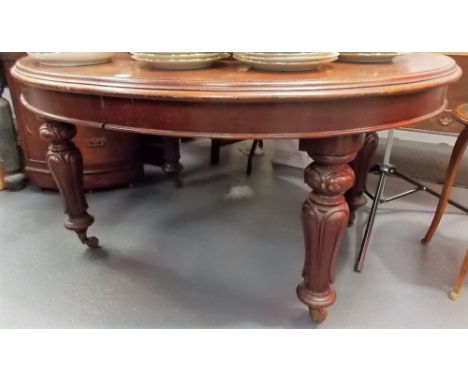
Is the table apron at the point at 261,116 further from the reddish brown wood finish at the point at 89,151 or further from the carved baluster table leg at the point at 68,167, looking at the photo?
the reddish brown wood finish at the point at 89,151

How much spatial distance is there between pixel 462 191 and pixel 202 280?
54.9 inches

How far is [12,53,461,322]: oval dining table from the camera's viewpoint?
664 millimetres

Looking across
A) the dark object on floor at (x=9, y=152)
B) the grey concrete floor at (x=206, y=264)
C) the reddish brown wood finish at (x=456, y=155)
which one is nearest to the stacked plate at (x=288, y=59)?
the reddish brown wood finish at (x=456, y=155)

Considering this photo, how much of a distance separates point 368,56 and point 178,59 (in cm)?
43

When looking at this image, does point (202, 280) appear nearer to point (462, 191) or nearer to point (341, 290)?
point (341, 290)

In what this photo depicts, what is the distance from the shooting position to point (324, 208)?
82 cm

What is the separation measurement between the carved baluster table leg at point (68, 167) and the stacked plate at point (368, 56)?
0.79 m

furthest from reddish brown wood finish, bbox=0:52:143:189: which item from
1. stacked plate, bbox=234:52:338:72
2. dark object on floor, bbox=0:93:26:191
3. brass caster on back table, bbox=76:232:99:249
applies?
stacked plate, bbox=234:52:338:72

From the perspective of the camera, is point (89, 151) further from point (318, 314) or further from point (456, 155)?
point (456, 155)

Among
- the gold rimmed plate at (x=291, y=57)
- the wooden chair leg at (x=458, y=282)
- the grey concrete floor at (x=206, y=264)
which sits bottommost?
the grey concrete floor at (x=206, y=264)

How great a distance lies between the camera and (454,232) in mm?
1509

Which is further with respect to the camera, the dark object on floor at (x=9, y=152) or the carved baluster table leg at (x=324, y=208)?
the dark object on floor at (x=9, y=152)

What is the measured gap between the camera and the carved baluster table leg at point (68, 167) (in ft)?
3.65

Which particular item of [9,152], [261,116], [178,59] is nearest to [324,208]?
[261,116]
